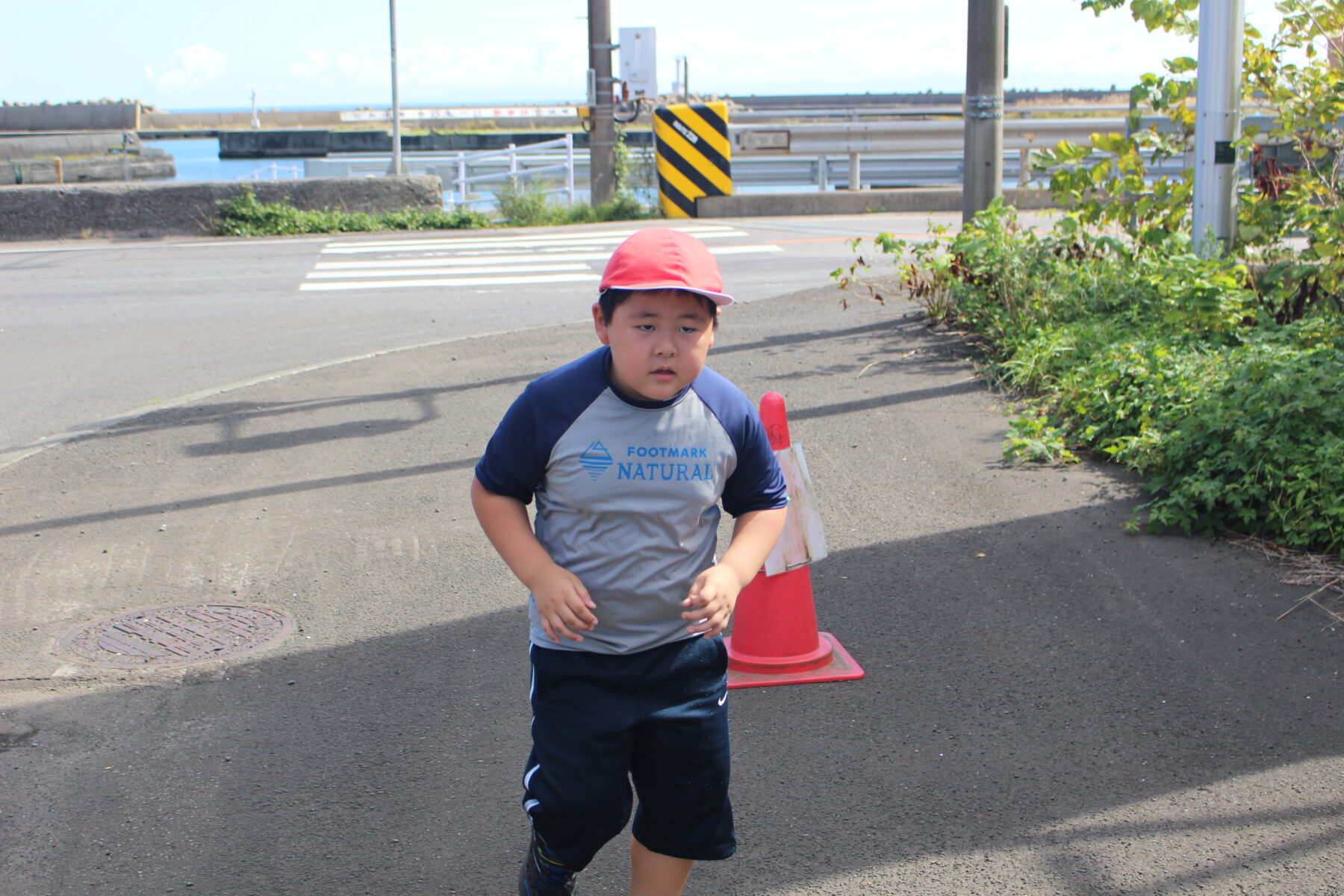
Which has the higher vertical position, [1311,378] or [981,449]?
[1311,378]

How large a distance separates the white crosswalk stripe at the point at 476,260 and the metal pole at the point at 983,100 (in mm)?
4791

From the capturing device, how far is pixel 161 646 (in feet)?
14.1

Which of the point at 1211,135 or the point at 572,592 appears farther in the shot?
the point at 1211,135

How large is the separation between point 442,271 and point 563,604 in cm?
1222

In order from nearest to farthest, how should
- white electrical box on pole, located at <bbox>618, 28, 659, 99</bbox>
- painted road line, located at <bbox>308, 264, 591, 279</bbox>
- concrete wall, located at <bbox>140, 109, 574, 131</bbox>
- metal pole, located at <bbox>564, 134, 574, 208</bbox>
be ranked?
painted road line, located at <bbox>308, 264, 591, 279</bbox> < white electrical box on pole, located at <bbox>618, 28, 659, 99</bbox> < metal pole, located at <bbox>564, 134, 574, 208</bbox> < concrete wall, located at <bbox>140, 109, 574, 131</bbox>

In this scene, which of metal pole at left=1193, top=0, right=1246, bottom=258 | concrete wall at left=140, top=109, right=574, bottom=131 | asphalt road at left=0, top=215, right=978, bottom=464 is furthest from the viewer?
concrete wall at left=140, top=109, right=574, bottom=131

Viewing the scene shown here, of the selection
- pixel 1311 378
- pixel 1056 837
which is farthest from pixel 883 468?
pixel 1056 837

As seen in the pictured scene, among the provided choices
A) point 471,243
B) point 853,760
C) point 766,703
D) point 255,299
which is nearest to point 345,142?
point 471,243

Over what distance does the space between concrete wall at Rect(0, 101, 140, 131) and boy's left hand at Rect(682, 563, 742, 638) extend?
195 ft

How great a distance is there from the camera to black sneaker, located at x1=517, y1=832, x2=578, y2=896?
254 centimetres

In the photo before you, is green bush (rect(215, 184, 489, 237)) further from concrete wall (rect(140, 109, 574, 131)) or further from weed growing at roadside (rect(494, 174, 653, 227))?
concrete wall (rect(140, 109, 574, 131))

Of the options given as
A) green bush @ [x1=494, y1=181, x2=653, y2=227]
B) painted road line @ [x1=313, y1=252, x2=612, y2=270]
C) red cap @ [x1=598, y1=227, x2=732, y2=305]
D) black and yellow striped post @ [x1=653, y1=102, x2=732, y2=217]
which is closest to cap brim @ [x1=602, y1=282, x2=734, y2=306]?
red cap @ [x1=598, y1=227, x2=732, y2=305]

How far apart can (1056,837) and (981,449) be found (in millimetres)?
3429

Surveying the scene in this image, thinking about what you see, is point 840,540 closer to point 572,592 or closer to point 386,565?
point 386,565
